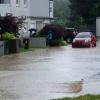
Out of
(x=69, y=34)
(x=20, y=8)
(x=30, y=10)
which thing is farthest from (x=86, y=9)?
(x=20, y=8)

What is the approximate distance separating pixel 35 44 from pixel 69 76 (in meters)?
27.2

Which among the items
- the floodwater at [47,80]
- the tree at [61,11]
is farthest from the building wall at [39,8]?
the tree at [61,11]

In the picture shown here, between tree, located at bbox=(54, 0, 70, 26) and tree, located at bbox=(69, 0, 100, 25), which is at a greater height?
tree, located at bbox=(69, 0, 100, 25)

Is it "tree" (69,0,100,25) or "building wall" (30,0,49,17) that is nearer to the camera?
"building wall" (30,0,49,17)

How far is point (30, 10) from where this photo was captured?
58.6 m

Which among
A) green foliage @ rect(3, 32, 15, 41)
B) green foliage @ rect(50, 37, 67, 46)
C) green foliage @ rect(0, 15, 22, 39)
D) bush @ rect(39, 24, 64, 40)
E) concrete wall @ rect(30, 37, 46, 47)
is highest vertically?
green foliage @ rect(0, 15, 22, 39)

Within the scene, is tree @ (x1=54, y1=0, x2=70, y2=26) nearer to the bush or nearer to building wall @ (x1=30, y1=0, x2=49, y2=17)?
building wall @ (x1=30, y1=0, x2=49, y2=17)

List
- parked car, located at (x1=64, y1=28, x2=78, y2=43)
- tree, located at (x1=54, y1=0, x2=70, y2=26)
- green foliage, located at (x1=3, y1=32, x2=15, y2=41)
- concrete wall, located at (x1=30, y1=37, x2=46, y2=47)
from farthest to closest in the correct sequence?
tree, located at (x1=54, y1=0, x2=70, y2=26) < parked car, located at (x1=64, y1=28, x2=78, y2=43) < concrete wall, located at (x1=30, y1=37, x2=46, y2=47) < green foliage, located at (x1=3, y1=32, x2=15, y2=41)

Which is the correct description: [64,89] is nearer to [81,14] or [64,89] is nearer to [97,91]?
[97,91]

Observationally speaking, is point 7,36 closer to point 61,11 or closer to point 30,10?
point 30,10

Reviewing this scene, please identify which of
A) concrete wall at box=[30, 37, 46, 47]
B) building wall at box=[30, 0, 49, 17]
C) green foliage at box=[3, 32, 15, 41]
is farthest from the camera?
building wall at box=[30, 0, 49, 17]

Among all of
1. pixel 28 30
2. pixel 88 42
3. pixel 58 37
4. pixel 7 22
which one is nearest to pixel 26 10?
pixel 28 30

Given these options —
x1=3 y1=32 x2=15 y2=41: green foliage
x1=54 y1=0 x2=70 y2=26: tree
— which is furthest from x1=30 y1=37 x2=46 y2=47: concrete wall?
x1=54 y1=0 x2=70 y2=26: tree

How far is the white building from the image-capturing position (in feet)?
171
